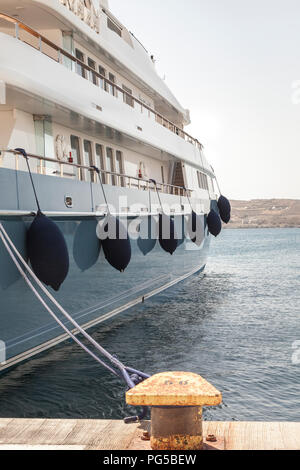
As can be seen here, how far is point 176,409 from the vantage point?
369 cm

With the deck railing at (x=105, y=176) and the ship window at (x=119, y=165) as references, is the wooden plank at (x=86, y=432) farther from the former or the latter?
the ship window at (x=119, y=165)

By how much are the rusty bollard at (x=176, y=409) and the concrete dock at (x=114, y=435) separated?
173 mm

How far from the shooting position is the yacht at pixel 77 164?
26.5 feet

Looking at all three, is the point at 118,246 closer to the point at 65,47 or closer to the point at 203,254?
the point at 65,47

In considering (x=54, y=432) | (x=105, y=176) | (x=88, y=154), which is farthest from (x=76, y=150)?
(x=54, y=432)

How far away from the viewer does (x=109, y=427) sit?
426 centimetres

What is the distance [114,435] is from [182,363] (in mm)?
5679

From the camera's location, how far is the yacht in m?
8.09

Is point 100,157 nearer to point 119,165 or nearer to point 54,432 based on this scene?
point 119,165

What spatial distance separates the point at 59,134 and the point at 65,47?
2204mm

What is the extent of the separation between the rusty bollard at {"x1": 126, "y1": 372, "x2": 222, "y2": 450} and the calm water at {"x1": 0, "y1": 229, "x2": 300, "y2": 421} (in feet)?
11.4

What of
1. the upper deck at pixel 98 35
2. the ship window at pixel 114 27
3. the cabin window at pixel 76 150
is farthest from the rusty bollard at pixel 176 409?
the ship window at pixel 114 27

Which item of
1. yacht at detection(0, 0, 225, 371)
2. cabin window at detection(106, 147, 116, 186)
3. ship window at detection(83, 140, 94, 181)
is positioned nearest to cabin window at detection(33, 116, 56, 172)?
yacht at detection(0, 0, 225, 371)
